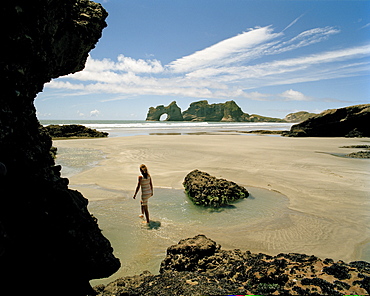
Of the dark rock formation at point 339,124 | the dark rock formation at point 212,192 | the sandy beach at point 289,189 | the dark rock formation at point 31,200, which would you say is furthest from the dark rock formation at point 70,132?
the dark rock formation at point 31,200

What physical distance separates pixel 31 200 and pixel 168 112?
172 m

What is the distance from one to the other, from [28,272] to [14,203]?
75cm

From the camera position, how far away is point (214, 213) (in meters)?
6.73

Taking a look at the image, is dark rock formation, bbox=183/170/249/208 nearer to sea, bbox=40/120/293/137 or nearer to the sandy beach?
the sandy beach

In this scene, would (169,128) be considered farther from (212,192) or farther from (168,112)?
(168,112)

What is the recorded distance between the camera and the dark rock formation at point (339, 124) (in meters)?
31.7

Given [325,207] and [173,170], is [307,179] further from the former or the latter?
[173,170]

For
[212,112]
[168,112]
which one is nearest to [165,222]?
[168,112]

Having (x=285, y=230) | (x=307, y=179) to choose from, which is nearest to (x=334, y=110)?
(x=307, y=179)

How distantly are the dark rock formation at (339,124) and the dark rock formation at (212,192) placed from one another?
29926mm

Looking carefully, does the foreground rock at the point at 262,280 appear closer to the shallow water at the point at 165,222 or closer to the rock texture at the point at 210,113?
the shallow water at the point at 165,222

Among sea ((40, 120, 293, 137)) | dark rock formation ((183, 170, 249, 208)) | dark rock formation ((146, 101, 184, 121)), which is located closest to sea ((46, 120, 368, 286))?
dark rock formation ((183, 170, 249, 208))

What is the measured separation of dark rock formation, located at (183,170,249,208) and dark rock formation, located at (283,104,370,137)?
29.9 metres

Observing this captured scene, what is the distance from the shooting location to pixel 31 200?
2.69m
